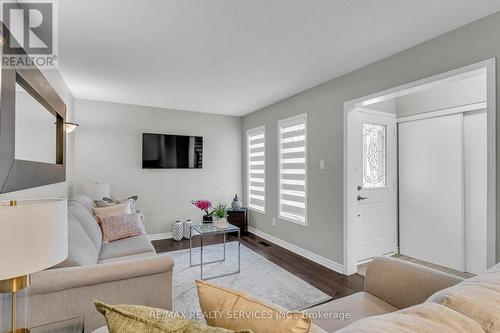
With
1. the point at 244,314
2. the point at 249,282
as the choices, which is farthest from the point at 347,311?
the point at 249,282

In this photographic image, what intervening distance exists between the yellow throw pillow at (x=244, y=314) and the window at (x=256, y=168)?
12.7 ft

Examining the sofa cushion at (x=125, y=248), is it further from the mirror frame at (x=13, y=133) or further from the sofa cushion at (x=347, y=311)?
the sofa cushion at (x=347, y=311)

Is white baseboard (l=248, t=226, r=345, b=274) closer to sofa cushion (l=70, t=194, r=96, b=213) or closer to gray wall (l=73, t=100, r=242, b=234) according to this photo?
gray wall (l=73, t=100, r=242, b=234)

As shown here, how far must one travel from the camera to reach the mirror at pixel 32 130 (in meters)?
1.54

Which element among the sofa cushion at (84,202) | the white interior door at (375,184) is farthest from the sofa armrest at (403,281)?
the sofa cushion at (84,202)

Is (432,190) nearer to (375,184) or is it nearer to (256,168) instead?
(375,184)

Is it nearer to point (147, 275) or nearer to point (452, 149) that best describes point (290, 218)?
point (452, 149)

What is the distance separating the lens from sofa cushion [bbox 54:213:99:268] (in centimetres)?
151

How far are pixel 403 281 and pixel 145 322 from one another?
4.73 feet

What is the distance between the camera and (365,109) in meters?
3.29

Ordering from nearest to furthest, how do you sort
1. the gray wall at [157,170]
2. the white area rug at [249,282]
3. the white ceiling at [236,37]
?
the white ceiling at [236,37]
the white area rug at [249,282]
the gray wall at [157,170]

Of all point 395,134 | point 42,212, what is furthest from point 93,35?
point 395,134

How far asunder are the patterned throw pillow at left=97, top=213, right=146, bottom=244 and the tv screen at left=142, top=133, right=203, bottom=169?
5.53 ft

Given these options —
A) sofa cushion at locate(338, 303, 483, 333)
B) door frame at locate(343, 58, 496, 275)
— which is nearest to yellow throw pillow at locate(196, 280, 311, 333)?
sofa cushion at locate(338, 303, 483, 333)
